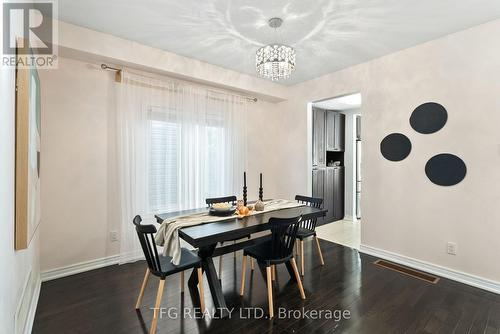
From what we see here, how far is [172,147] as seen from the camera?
3.43 meters

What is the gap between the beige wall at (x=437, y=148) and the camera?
8.23 ft

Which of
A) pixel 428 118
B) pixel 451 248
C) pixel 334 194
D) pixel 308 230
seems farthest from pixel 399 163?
pixel 334 194

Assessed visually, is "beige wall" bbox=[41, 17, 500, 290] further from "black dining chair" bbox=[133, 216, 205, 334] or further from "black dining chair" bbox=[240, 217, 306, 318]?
"black dining chair" bbox=[240, 217, 306, 318]

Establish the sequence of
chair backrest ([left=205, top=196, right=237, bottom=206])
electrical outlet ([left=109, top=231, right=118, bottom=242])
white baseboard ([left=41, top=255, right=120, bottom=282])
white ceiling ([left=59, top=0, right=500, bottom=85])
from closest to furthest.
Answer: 1. white ceiling ([left=59, top=0, right=500, bottom=85])
2. white baseboard ([left=41, top=255, right=120, bottom=282])
3. electrical outlet ([left=109, top=231, right=118, bottom=242])
4. chair backrest ([left=205, top=196, right=237, bottom=206])

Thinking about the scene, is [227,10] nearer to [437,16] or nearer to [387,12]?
[387,12]

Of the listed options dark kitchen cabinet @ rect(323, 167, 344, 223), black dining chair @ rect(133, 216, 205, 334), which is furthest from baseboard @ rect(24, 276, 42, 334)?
dark kitchen cabinet @ rect(323, 167, 344, 223)

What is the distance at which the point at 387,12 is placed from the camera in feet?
7.77

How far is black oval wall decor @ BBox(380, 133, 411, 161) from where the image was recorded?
10.2 feet

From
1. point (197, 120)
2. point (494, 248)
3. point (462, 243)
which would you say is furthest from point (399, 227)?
point (197, 120)

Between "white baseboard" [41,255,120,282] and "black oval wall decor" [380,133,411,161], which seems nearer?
"white baseboard" [41,255,120,282]

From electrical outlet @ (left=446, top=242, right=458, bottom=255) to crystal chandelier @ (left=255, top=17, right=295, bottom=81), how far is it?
2694 mm

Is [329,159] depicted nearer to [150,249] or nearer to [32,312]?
[150,249]

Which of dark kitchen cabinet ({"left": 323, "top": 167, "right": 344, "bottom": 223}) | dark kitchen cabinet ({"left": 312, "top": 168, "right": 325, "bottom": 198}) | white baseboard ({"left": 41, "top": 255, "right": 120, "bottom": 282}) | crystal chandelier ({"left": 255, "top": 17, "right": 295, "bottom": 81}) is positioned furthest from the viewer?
dark kitchen cabinet ({"left": 323, "top": 167, "right": 344, "bottom": 223})

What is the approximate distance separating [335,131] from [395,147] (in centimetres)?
224
